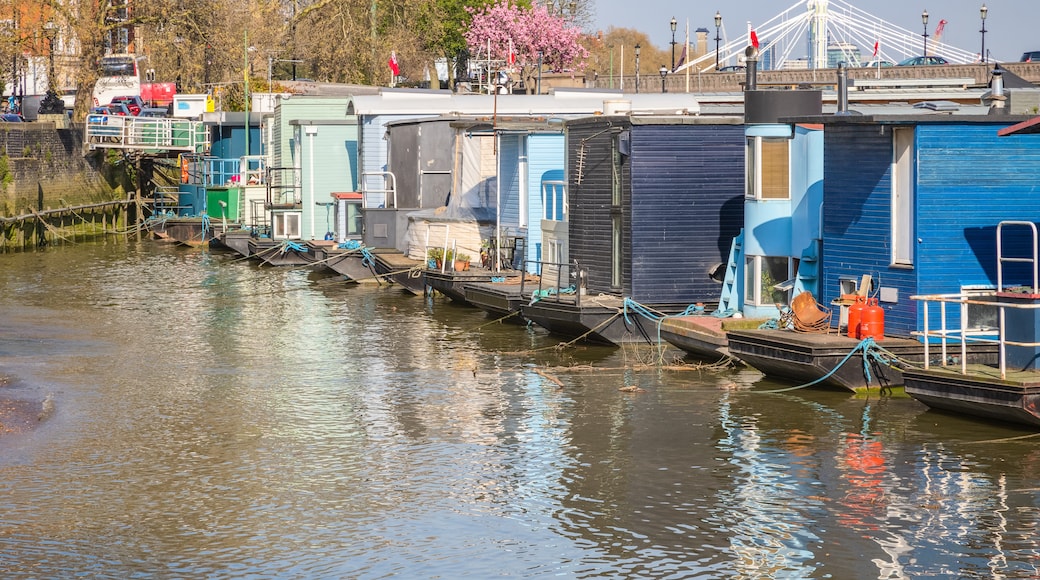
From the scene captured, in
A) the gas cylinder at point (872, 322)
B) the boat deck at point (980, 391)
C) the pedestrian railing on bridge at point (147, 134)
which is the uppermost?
the pedestrian railing on bridge at point (147, 134)

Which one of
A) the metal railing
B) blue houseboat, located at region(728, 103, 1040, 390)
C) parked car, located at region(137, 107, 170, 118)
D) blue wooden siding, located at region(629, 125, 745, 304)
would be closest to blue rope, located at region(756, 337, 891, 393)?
blue houseboat, located at region(728, 103, 1040, 390)

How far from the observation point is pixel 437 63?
3826 inches

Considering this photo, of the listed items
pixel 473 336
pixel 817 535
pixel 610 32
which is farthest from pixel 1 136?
pixel 610 32

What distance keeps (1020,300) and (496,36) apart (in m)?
61.5

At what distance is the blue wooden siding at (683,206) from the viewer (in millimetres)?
29656

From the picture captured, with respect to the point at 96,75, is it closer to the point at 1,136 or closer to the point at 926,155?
the point at 1,136

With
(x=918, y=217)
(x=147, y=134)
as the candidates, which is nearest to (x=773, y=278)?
(x=918, y=217)

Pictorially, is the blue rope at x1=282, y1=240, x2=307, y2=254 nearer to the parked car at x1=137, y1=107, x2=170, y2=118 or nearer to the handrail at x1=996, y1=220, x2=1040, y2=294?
the parked car at x1=137, y1=107, x2=170, y2=118

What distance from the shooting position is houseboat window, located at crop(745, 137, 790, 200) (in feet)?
88.1

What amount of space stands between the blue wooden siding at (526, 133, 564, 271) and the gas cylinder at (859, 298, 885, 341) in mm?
13121

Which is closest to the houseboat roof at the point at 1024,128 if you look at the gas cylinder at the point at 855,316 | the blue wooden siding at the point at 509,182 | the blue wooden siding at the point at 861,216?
the blue wooden siding at the point at 861,216

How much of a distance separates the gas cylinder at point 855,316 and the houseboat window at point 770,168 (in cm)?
363

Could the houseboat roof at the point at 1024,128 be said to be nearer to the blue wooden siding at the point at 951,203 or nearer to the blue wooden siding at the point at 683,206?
the blue wooden siding at the point at 951,203

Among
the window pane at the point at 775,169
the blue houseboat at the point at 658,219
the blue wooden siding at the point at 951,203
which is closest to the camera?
the blue wooden siding at the point at 951,203
